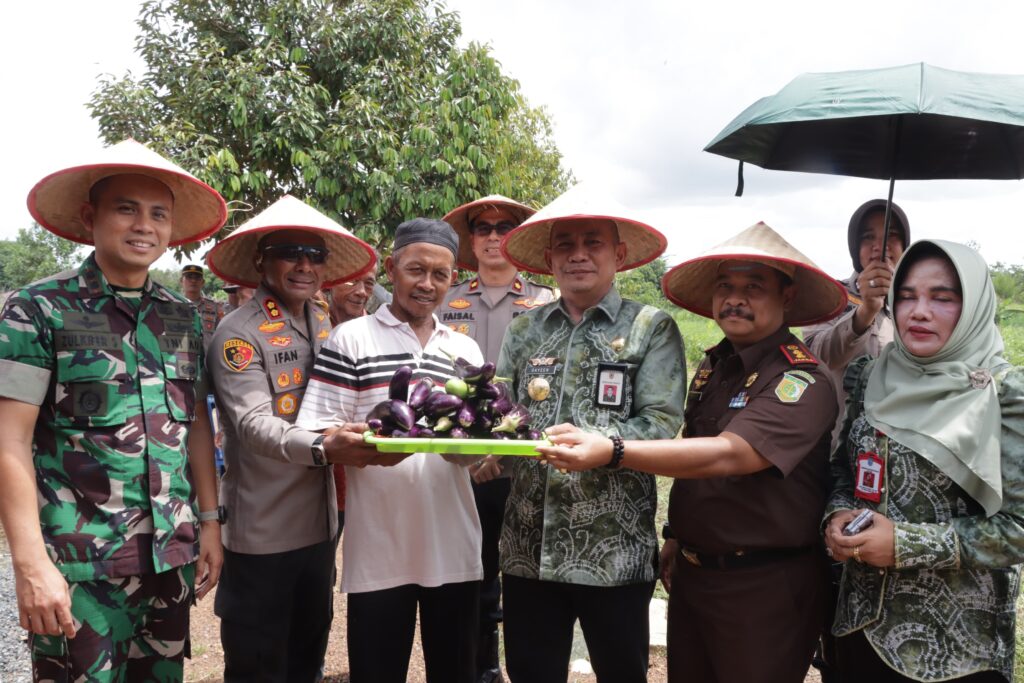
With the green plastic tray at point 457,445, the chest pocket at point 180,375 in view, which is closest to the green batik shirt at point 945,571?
the green plastic tray at point 457,445

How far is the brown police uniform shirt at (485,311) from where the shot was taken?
4.30 m

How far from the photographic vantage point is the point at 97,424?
2.28 metres

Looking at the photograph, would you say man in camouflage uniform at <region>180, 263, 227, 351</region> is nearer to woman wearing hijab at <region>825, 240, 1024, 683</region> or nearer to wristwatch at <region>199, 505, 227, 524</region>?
wristwatch at <region>199, 505, 227, 524</region>

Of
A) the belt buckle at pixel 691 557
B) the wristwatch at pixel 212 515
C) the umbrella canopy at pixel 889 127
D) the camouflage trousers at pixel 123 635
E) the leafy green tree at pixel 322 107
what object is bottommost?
the camouflage trousers at pixel 123 635

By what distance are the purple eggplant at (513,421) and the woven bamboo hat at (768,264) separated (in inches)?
34.0

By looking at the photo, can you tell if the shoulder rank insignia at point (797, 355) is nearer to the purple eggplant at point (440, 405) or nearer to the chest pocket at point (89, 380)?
the purple eggplant at point (440, 405)

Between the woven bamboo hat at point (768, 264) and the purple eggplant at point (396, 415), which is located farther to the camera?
the woven bamboo hat at point (768, 264)

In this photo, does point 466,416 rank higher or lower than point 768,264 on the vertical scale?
lower

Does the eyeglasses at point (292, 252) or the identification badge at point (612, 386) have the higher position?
the eyeglasses at point (292, 252)

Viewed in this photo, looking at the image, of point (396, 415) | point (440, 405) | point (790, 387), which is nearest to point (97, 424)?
point (396, 415)

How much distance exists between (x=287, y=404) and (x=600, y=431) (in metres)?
1.29

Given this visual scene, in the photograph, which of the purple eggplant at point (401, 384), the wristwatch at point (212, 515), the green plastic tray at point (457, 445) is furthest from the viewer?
the wristwatch at point (212, 515)

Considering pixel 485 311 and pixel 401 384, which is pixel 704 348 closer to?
pixel 485 311

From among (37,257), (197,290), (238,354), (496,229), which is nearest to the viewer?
(238,354)
